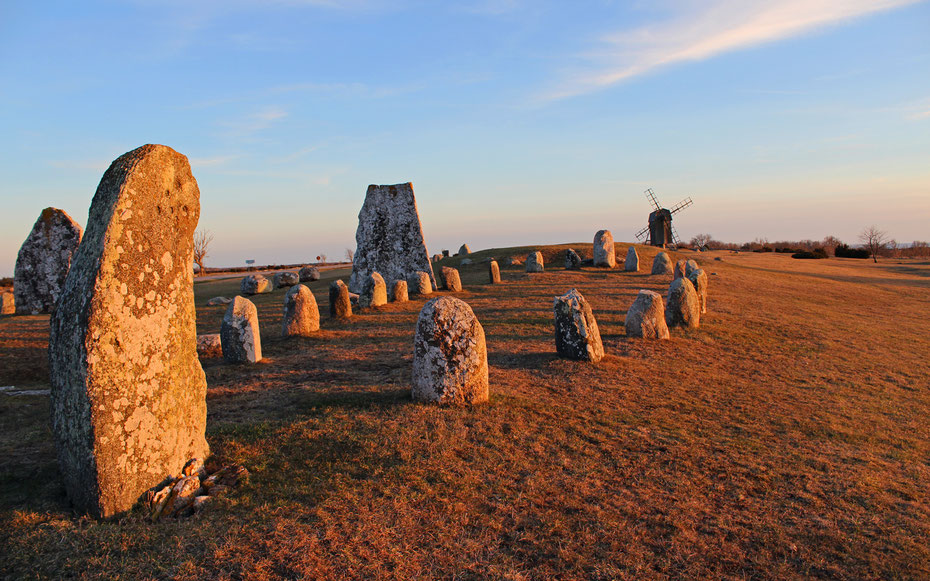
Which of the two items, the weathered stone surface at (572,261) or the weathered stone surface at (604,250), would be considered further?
the weathered stone surface at (572,261)

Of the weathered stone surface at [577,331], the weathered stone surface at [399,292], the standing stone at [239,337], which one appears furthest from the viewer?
the weathered stone surface at [399,292]

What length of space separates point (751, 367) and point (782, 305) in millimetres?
9220

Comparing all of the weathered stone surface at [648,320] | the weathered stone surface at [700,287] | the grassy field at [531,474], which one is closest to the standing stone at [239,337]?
the grassy field at [531,474]

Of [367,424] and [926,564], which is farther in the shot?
[367,424]

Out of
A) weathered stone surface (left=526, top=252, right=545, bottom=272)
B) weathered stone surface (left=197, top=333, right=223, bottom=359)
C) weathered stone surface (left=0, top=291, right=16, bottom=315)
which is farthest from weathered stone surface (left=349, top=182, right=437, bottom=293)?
weathered stone surface (left=0, top=291, right=16, bottom=315)

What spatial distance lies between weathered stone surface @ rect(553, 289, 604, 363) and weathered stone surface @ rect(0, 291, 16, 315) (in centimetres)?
1865

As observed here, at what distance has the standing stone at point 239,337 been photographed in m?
10.3

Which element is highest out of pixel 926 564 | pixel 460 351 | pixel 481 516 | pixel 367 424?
pixel 460 351

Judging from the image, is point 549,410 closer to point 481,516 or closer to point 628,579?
A: point 481,516

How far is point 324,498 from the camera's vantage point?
4949 mm

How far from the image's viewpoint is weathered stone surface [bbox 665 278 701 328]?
13953mm

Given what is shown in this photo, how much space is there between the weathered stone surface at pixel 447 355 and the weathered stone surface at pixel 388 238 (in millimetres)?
13209

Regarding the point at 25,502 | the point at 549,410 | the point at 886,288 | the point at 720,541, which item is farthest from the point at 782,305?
the point at 25,502

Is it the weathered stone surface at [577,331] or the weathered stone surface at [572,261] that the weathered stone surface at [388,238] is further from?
the weathered stone surface at [577,331]
